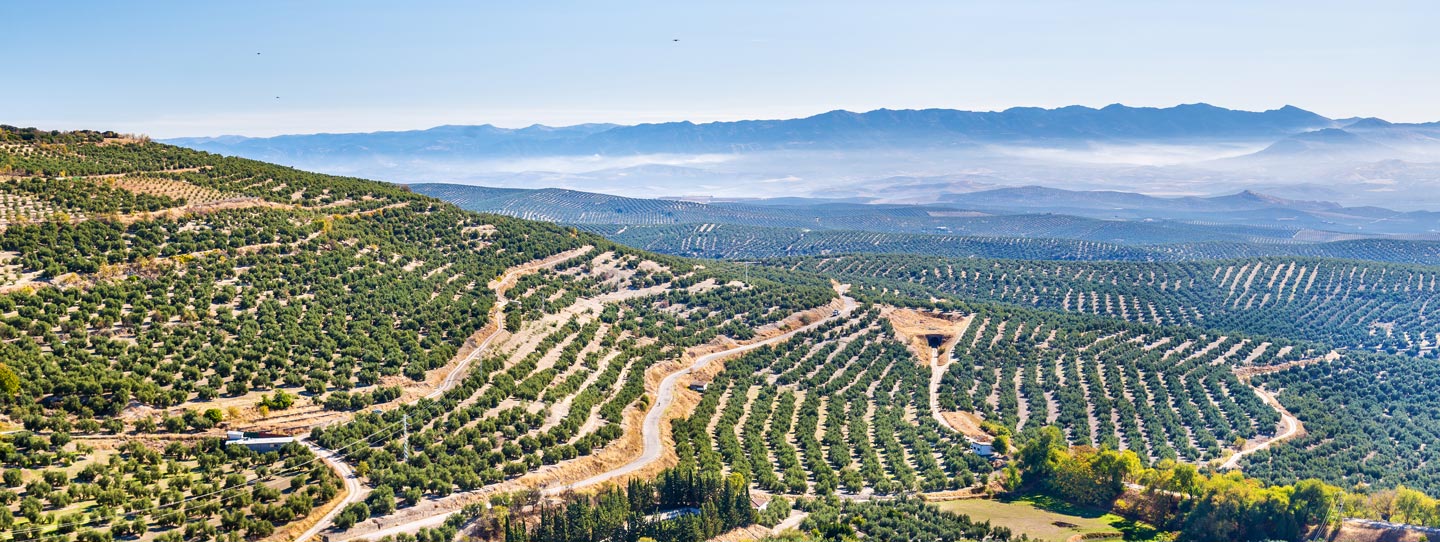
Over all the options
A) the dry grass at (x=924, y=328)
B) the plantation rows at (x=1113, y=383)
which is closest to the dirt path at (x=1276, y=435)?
the plantation rows at (x=1113, y=383)

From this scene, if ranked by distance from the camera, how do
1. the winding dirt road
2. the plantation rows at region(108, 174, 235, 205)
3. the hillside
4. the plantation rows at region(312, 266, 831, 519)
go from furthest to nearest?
the plantation rows at region(108, 174, 235, 205) → the plantation rows at region(312, 266, 831, 519) → the hillside → the winding dirt road

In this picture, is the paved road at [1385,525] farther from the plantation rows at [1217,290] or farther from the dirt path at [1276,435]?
the plantation rows at [1217,290]

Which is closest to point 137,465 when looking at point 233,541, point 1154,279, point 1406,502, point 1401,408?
point 233,541

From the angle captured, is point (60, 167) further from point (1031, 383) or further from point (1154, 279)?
point (1154, 279)

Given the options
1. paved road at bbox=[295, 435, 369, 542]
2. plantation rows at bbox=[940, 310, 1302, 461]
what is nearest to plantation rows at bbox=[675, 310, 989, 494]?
plantation rows at bbox=[940, 310, 1302, 461]

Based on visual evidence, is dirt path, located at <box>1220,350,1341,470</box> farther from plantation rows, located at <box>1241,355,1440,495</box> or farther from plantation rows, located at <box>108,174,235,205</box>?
plantation rows, located at <box>108,174,235,205</box>

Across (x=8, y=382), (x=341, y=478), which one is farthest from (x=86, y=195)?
(x=341, y=478)
